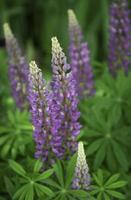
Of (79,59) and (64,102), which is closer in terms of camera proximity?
(64,102)

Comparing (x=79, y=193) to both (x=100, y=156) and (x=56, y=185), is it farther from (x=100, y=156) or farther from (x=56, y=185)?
(x=100, y=156)

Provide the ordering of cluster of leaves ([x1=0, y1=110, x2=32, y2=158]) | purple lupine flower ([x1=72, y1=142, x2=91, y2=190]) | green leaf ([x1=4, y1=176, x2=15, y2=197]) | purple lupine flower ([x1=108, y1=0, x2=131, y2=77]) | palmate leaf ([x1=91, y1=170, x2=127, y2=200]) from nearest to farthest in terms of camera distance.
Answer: purple lupine flower ([x1=72, y1=142, x2=91, y2=190])
palmate leaf ([x1=91, y1=170, x2=127, y2=200])
green leaf ([x1=4, y1=176, x2=15, y2=197])
cluster of leaves ([x1=0, y1=110, x2=32, y2=158])
purple lupine flower ([x1=108, y1=0, x2=131, y2=77])

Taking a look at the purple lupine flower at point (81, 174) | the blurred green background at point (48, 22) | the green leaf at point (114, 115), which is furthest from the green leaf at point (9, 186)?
the blurred green background at point (48, 22)

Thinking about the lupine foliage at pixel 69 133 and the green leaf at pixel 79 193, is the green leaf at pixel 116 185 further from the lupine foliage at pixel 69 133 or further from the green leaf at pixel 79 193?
the green leaf at pixel 79 193

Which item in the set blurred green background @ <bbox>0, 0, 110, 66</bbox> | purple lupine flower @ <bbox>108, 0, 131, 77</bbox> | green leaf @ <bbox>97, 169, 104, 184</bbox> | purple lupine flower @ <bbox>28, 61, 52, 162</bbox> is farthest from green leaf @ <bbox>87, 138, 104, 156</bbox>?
blurred green background @ <bbox>0, 0, 110, 66</bbox>

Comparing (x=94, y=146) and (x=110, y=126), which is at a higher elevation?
(x=110, y=126)

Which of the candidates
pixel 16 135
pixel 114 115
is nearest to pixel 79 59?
pixel 114 115

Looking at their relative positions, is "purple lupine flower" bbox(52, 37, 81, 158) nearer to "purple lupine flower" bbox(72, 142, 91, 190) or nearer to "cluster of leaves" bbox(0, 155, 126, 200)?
"cluster of leaves" bbox(0, 155, 126, 200)

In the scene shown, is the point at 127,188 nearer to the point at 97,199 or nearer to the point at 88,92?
the point at 97,199
